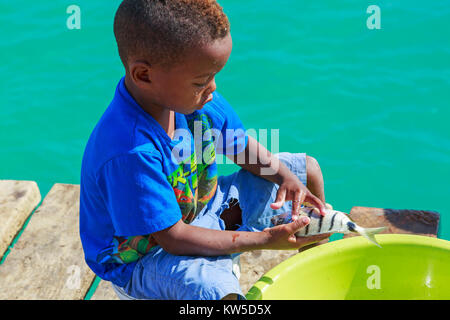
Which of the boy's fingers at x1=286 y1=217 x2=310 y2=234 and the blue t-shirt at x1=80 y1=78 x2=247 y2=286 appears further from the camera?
the boy's fingers at x1=286 y1=217 x2=310 y2=234

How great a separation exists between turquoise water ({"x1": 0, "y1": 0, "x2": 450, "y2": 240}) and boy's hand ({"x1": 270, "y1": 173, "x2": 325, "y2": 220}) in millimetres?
1759

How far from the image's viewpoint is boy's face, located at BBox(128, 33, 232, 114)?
1859 millimetres

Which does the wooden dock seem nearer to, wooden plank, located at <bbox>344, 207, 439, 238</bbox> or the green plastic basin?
wooden plank, located at <bbox>344, 207, 439, 238</bbox>

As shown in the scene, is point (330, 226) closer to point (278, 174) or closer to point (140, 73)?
point (278, 174)

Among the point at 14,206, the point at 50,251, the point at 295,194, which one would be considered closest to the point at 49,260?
the point at 50,251

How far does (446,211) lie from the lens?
156 inches

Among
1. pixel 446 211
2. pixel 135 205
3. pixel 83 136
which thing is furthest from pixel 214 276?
pixel 83 136

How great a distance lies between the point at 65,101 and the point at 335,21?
243 centimetres

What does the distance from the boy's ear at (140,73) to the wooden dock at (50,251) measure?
1.19 m

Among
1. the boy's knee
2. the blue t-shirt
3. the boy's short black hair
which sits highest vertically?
the boy's short black hair

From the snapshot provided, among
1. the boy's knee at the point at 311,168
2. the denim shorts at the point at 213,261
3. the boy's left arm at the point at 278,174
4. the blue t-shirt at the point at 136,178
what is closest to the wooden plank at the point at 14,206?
the blue t-shirt at the point at 136,178

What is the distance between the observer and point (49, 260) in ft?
9.65

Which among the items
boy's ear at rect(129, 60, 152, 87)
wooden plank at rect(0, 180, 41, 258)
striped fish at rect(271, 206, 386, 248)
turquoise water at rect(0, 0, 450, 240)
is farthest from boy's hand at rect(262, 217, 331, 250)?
turquoise water at rect(0, 0, 450, 240)
